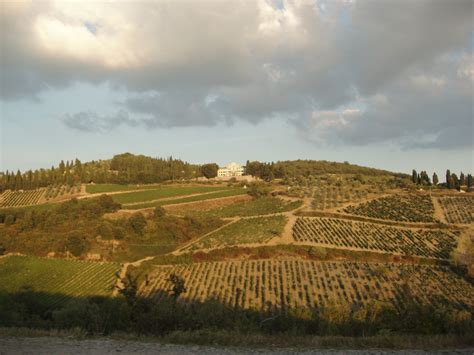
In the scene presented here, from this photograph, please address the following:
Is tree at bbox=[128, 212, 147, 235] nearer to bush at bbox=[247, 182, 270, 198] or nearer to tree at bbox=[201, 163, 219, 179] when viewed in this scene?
bush at bbox=[247, 182, 270, 198]

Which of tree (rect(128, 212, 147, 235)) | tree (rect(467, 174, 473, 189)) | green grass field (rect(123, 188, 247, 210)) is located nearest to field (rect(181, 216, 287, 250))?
tree (rect(128, 212, 147, 235))

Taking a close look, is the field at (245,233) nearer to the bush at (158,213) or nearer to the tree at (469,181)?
the bush at (158,213)

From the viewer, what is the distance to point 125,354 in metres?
9.91

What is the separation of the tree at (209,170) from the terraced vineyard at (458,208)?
6989cm

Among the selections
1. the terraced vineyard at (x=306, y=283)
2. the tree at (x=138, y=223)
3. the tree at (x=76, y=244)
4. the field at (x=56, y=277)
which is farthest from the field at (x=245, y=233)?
the tree at (x=76, y=244)

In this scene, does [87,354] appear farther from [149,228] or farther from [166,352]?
[149,228]

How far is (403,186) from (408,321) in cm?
8866

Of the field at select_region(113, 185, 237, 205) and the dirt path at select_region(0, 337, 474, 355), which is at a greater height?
the field at select_region(113, 185, 237, 205)

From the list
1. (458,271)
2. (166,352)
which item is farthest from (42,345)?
(458,271)

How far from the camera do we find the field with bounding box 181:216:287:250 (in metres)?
50.7

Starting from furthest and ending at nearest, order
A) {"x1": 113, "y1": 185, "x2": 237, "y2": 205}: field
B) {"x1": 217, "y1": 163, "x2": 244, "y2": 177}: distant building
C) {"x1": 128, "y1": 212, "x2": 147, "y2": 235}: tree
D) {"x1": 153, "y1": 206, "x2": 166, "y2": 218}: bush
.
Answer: {"x1": 217, "y1": 163, "x2": 244, "y2": 177}: distant building < {"x1": 113, "y1": 185, "x2": 237, "y2": 205}: field < {"x1": 153, "y1": 206, "x2": 166, "y2": 218}: bush < {"x1": 128, "y1": 212, "x2": 147, "y2": 235}: tree

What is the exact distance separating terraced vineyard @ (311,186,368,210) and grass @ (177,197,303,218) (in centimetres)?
446

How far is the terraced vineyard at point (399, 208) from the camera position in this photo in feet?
210

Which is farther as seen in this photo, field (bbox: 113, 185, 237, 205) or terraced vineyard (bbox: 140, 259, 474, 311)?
field (bbox: 113, 185, 237, 205)
